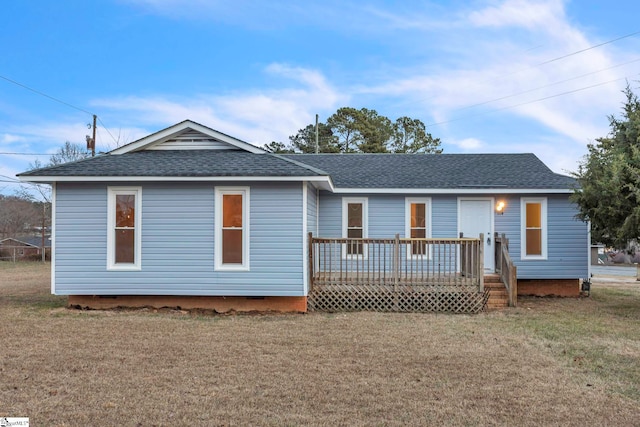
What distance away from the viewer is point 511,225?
41.4ft

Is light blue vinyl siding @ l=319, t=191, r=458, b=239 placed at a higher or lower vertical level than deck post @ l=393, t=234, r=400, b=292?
higher

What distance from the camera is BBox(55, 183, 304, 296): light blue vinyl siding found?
31.9ft

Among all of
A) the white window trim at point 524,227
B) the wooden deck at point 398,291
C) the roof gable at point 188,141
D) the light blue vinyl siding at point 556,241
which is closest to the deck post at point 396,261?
the wooden deck at point 398,291

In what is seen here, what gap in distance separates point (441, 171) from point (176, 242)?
7632 millimetres

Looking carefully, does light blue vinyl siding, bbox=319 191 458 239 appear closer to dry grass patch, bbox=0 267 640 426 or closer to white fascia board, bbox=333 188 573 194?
white fascia board, bbox=333 188 573 194

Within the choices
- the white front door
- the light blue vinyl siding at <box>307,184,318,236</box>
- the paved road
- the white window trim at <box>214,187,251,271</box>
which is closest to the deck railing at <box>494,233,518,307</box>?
the white front door

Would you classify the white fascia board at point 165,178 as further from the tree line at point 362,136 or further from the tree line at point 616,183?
the tree line at point 362,136

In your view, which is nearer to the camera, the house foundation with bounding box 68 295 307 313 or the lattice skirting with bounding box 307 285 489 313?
the house foundation with bounding box 68 295 307 313

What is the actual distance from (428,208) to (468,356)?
6.68 metres

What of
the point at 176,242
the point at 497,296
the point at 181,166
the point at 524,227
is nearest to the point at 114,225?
the point at 176,242

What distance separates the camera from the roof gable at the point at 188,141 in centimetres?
1077

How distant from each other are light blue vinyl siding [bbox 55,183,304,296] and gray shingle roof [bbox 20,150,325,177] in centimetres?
35

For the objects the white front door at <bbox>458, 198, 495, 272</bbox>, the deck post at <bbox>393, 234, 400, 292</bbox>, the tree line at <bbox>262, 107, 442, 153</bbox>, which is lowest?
the deck post at <bbox>393, 234, 400, 292</bbox>

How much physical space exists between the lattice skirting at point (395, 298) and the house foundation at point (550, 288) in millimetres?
3380
